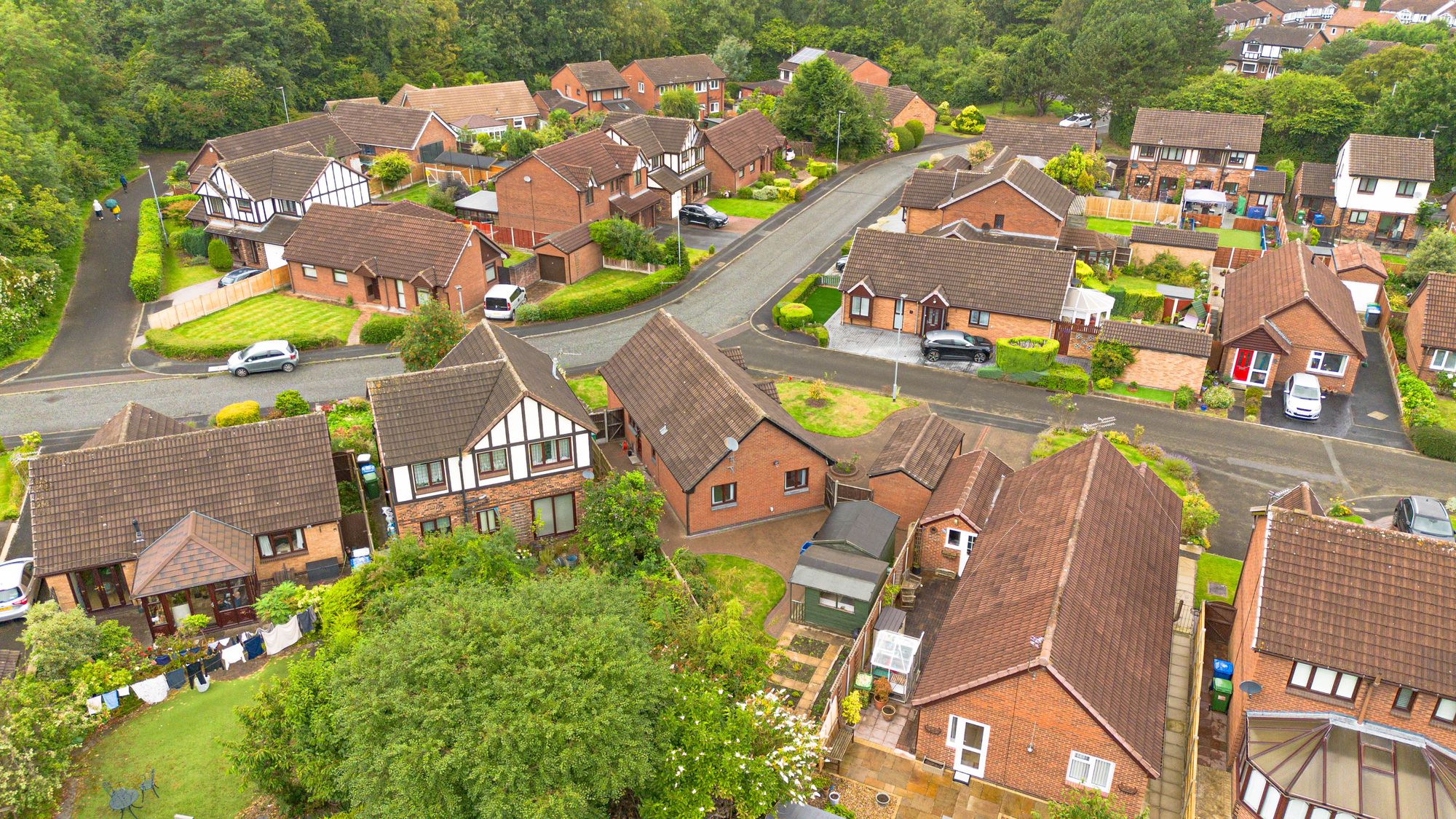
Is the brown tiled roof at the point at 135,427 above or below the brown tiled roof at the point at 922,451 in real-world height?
above

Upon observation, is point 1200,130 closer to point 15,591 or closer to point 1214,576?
point 1214,576

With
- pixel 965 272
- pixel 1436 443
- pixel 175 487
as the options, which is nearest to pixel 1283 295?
pixel 1436 443

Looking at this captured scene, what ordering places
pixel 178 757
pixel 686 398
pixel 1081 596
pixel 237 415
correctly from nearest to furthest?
pixel 1081 596 < pixel 178 757 < pixel 686 398 < pixel 237 415

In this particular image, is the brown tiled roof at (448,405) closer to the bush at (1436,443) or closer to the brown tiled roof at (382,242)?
the brown tiled roof at (382,242)


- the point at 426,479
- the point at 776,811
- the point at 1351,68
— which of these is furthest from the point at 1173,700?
the point at 1351,68

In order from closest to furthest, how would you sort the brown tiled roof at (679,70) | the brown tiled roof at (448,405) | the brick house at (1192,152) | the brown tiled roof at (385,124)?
the brown tiled roof at (448,405), the brick house at (1192,152), the brown tiled roof at (385,124), the brown tiled roof at (679,70)

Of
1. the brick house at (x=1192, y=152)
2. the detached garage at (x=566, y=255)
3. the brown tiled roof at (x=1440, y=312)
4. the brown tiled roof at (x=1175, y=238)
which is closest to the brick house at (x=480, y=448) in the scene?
the detached garage at (x=566, y=255)

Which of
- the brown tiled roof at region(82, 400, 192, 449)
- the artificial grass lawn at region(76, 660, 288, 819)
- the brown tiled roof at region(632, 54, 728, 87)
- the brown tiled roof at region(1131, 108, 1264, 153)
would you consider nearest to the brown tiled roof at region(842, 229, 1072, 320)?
the brown tiled roof at region(1131, 108, 1264, 153)

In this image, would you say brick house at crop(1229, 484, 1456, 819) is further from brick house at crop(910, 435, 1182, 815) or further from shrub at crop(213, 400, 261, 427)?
shrub at crop(213, 400, 261, 427)
